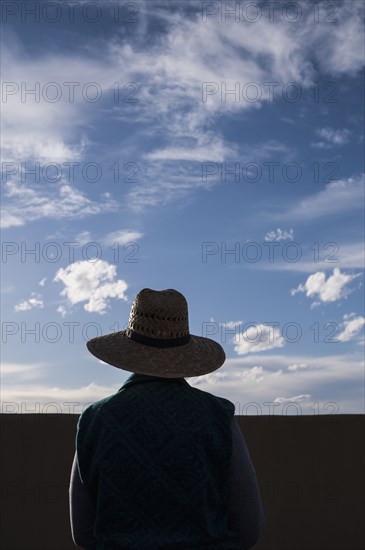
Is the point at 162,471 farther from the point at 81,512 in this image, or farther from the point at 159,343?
the point at 159,343

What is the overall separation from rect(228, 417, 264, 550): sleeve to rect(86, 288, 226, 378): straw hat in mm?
271

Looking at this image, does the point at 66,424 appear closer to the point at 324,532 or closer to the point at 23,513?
the point at 23,513

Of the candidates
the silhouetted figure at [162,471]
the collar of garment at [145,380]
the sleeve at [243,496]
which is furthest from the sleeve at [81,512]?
the sleeve at [243,496]

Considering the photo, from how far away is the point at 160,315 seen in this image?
2.24m

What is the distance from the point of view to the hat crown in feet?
7.32

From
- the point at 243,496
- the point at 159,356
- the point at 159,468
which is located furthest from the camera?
the point at 159,356

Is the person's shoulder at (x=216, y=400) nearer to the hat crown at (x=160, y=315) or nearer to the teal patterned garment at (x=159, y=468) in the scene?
the teal patterned garment at (x=159, y=468)

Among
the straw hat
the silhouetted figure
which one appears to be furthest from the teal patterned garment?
the straw hat

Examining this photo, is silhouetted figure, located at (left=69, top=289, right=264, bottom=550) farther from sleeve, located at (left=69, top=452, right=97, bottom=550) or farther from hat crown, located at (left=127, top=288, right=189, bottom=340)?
hat crown, located at (left=127, top=288, right=189, bottom=340)

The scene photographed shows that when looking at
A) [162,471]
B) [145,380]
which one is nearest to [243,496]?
[162,471]

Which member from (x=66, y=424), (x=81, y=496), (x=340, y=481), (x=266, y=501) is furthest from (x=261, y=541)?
(x=81, y=496)

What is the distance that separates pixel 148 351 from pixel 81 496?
18.3 inches

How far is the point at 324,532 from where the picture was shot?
188 inches

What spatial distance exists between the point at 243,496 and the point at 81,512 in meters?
0.47
